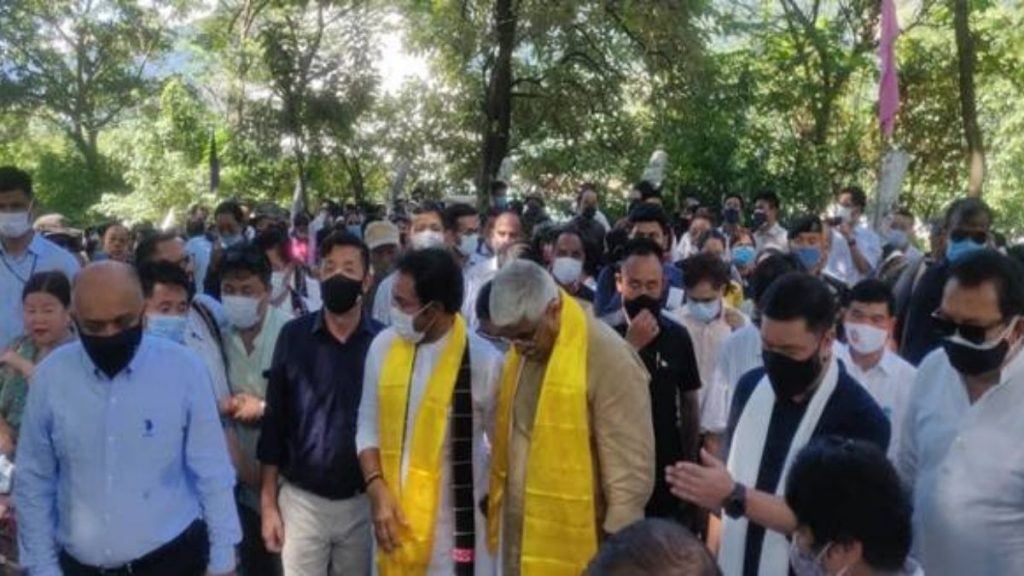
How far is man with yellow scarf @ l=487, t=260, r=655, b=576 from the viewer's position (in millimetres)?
4312

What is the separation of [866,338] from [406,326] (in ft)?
6.70

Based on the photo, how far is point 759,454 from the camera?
148 inches

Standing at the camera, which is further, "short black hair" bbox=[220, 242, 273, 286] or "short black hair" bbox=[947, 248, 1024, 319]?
"short black hair" bbox=[220, 242, 273, 286]

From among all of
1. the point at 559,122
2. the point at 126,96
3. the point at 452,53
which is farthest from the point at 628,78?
the point at 126,96

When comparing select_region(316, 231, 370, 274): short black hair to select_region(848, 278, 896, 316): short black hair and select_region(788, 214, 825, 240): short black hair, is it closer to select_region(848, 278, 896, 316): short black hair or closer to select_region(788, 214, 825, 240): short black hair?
select_region(848, 278, 896, 316): short black hair

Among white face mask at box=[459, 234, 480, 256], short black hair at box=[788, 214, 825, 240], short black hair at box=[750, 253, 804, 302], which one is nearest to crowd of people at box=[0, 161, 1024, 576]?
short black hair at box=[750, 253, 804, 302]

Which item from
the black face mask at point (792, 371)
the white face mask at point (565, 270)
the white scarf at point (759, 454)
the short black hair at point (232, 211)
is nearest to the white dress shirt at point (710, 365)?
the white face mask at point (565, 270)

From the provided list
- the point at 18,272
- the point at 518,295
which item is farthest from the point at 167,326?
the point at 518,295

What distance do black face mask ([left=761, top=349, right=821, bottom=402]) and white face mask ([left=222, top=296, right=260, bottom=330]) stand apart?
8.42ft

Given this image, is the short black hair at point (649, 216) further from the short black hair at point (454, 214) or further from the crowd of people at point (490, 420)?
the short black hair at point (454, 214)

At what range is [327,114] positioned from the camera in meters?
22.3

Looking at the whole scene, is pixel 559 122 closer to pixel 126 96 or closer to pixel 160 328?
pixel 160 328

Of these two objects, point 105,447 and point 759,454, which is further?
point 105,447

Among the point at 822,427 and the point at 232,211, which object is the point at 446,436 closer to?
the point at 822,427
